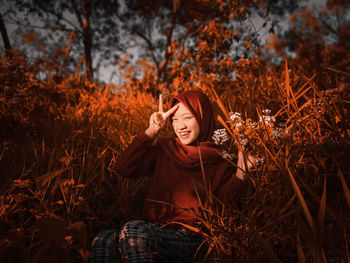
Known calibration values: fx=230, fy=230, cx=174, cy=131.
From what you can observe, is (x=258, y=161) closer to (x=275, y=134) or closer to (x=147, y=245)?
(x=275, y=134)

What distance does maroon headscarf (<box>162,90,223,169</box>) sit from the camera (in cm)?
170

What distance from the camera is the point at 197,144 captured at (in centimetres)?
184

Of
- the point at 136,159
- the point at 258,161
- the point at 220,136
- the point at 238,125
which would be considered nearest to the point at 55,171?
the point at 136,159

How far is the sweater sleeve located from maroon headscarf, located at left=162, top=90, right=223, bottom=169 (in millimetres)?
152

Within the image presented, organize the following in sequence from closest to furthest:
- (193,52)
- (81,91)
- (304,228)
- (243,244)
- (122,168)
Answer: (304,228) → (243,244) → (122,168) → (193,52) → (81,91)

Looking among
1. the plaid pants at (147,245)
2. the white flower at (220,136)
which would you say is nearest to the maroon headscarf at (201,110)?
the white flower at (220,136)

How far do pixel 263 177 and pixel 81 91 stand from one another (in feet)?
14.9

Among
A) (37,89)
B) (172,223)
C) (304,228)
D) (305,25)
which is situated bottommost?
(172,223)

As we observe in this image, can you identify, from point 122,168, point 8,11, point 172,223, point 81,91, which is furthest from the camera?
point 8,11

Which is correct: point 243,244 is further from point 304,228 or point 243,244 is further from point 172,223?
point 172,223

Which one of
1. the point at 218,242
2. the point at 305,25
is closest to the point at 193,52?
the point at 218,242

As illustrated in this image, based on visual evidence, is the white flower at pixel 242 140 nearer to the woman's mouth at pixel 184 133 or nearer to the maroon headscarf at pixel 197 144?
the maroon headscarf at pixel 197 144

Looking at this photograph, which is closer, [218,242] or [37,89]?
[218,242]

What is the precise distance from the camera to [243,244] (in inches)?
47.2
